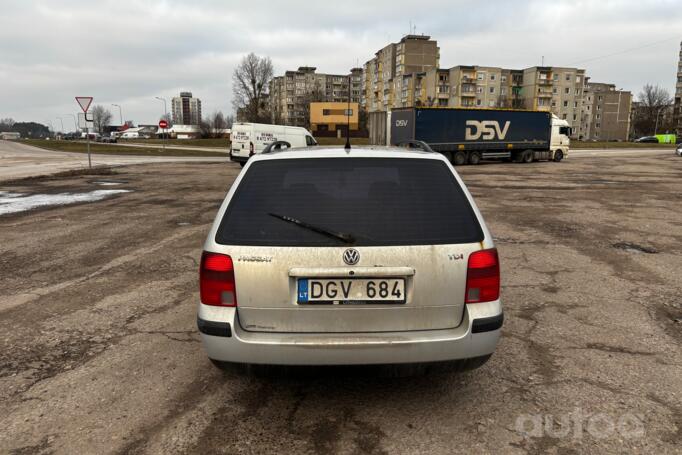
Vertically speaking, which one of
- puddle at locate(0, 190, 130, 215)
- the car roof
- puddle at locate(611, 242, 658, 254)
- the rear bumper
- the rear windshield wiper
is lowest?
puddle at locate(611, 242, 658, 254)

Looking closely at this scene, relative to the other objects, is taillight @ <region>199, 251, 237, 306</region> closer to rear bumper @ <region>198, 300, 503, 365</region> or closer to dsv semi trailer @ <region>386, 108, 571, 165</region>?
rear bumper @ <region>198, 300, 503, 365</region>

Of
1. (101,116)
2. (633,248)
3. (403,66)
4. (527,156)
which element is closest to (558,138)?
(527,156)

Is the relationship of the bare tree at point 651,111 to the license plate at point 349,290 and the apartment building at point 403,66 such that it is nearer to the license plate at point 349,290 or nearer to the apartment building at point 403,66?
the apartment building at point 403,66

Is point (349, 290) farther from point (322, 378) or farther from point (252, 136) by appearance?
point (252, 136)

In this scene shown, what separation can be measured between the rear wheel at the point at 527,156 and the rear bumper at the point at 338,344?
3080 centimetres

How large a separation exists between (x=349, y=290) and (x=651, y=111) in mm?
127542

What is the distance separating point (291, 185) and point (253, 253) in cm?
48

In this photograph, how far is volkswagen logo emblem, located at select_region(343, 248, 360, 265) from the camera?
2.51 meters

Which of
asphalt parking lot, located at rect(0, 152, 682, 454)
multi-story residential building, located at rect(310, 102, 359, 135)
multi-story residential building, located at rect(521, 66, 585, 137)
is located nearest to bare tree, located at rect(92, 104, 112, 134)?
Result: multi-story residential building, located at rect(310, 102, 359, 135)

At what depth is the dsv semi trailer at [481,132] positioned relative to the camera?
2705 cm

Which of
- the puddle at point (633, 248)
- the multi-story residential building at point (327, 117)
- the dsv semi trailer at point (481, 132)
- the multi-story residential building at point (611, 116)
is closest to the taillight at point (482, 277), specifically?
the puddle at point (633, 248)

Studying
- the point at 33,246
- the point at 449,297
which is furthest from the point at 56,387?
the point at 33,246

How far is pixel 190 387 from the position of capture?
3148mm

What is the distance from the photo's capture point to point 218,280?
8.56 ft
